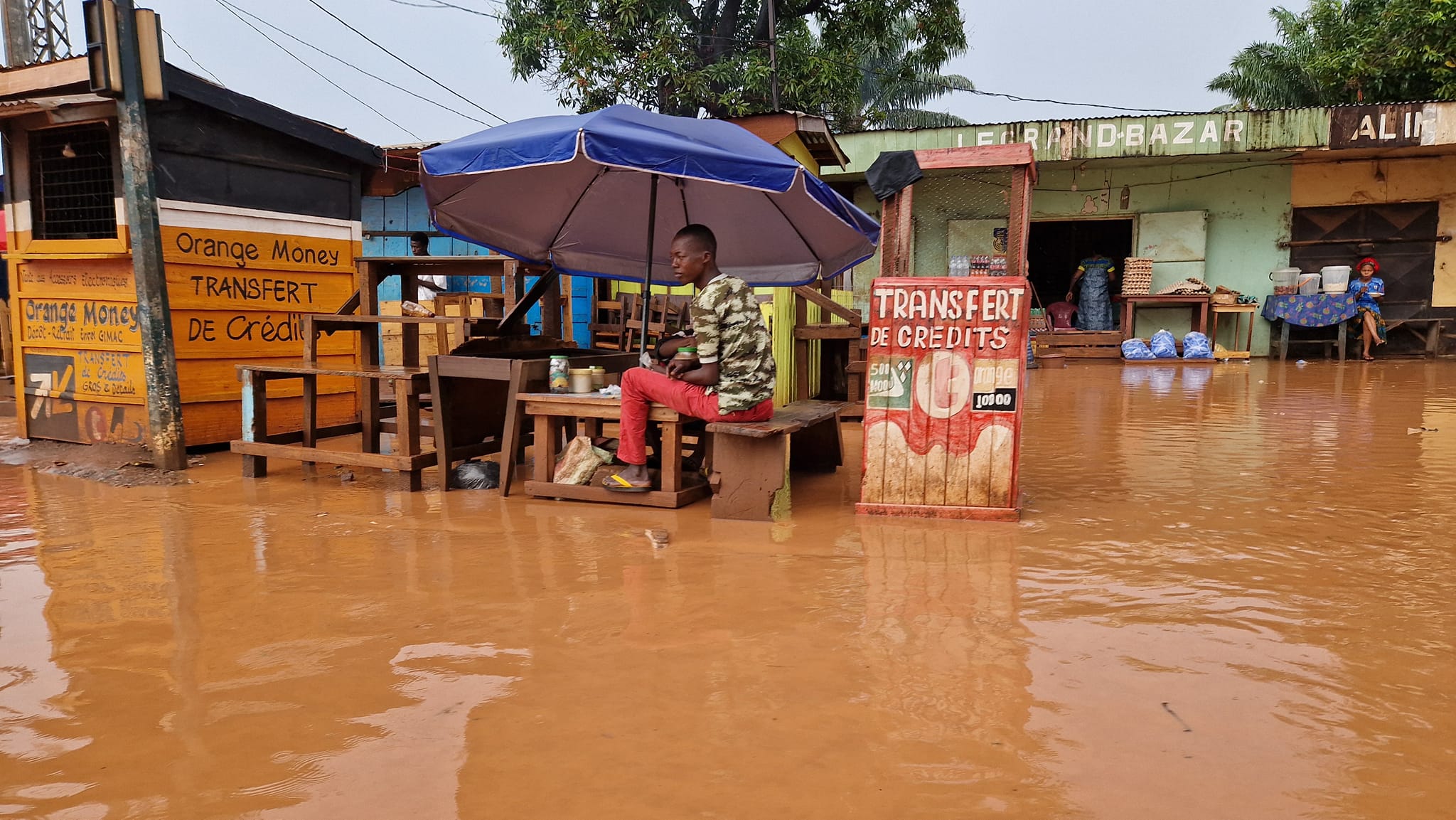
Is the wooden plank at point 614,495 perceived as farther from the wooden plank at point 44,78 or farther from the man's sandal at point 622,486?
the wooden plank at point 44,78

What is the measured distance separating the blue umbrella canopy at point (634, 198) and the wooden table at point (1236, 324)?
1148cm

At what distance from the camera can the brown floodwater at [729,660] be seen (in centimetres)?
222

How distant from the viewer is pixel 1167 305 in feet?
54.6

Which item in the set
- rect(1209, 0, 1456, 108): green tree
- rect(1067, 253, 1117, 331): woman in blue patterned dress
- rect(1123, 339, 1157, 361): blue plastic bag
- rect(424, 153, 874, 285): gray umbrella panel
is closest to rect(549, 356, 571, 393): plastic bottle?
rect(424, 153, 874, 285): gray umbrella panel

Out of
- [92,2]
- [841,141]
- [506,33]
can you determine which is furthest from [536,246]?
[506,33]

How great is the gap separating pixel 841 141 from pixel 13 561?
46.9 ft

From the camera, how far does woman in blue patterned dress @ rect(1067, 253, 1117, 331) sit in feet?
55.9

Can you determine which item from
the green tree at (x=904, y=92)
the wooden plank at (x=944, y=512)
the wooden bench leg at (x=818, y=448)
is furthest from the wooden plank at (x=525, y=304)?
the green tree at (x=904, y=92)

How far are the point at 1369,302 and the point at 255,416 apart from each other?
16.6 metres

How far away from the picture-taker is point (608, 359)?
636cm

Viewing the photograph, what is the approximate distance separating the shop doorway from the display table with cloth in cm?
419

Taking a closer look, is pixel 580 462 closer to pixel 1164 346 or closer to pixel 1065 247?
pixel 1164 346

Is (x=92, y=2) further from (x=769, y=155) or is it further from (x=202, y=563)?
(x=769, y=155)

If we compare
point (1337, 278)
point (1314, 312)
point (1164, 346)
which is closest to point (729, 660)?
point (1164, 346)
